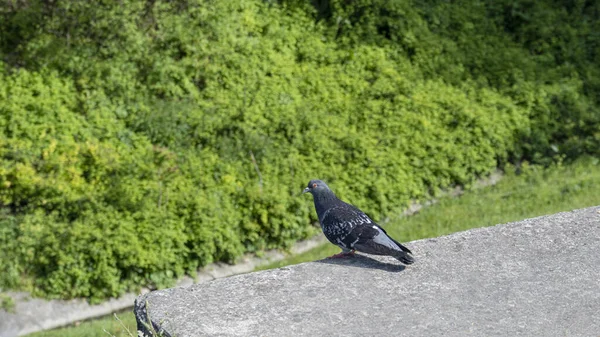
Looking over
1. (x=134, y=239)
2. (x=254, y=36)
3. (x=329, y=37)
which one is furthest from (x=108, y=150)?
(x=329, y=37)

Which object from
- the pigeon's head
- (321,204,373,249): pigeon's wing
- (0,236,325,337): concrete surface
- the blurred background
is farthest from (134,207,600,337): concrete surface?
(0,236,325,337): concrete surface

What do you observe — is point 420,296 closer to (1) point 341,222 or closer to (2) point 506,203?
(1) point 341,222

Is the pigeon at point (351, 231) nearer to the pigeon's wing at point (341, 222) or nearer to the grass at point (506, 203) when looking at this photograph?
the pigeon's wing at point (341, 222)

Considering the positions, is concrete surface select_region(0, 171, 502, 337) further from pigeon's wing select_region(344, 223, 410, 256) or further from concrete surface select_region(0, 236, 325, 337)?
pigeon's wing select_region(344, 223, 410, 256)

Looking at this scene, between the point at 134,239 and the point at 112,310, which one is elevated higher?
the point at 134,239

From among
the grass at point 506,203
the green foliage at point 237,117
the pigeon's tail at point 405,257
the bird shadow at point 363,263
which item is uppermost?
the pigeon's tail at point 405,257

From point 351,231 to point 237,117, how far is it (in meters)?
6.14

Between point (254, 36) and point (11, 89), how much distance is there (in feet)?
11.4

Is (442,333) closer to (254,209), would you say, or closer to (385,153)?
(254,209)

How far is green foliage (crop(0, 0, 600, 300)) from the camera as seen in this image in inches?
387

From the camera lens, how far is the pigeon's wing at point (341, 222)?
17.9 ft

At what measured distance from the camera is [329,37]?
42.5 feet

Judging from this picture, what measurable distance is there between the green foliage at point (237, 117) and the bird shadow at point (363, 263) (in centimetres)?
458

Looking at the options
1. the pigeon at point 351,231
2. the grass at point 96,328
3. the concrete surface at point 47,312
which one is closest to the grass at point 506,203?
the concrete surface at point 47,312
